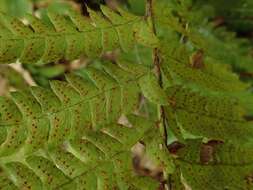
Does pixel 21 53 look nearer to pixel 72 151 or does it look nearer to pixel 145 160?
pixel 72 151

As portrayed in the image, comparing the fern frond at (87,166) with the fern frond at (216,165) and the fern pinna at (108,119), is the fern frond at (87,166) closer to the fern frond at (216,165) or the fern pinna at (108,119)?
the fern pinna at (108,119)

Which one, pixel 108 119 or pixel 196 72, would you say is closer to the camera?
pixel 108 119

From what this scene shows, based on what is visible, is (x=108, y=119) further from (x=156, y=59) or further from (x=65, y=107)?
(x=156, y=59)

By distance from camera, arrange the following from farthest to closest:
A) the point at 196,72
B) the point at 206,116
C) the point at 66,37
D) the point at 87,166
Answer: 1. the point at 196,72
2. the point at 206,116
3. the point at 66,37
4. the point at 87,166

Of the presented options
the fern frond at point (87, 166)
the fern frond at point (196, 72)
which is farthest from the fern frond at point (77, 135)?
the fern frond at point (196, 72)

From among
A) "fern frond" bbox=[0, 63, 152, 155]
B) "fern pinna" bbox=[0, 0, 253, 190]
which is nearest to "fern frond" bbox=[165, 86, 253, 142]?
"fern pinna" bbox=[0, 0, 253, 190]

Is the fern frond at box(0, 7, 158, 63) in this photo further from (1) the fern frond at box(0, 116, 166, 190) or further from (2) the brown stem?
(1) the fern frond at box(0, 116, 166, 190)

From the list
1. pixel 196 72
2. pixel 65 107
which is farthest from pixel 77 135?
pixel 196 72

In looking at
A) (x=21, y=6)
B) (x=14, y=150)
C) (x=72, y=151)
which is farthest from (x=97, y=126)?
(x=21, y=6)
